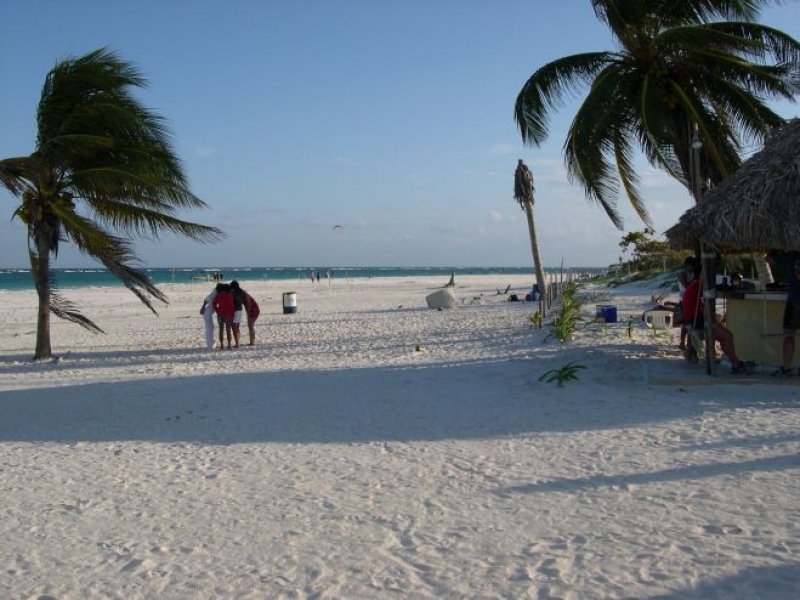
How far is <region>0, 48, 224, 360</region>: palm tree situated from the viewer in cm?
1147

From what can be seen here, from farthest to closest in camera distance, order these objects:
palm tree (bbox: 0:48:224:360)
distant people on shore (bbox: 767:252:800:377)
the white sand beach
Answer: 1. palm tree (bbox: 0:48:224:360)
2. distant people on shore (bbox: 767:252:800:377)
3. the white sand beach

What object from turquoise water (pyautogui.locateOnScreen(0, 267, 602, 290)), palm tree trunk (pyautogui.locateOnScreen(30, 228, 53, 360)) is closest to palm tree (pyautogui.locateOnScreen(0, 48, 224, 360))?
palm tree trunk (pyautogui.locateOnScreen(30, 228, 53, 360))

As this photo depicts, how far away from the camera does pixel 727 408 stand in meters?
6.50

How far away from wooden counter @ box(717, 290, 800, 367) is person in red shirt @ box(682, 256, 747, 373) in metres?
0.20

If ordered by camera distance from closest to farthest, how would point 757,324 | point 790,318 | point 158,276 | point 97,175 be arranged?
point 790,318, point 757,324, point 97,175, point 158,276

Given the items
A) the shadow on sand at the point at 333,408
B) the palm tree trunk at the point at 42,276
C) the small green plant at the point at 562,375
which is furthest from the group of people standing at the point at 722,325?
the palm tree trunk at the point at 42,276

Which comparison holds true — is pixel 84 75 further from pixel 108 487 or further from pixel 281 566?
pixel 281 566

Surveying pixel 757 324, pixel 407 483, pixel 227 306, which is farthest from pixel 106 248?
pixel 757 324

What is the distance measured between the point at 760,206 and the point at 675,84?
399cm

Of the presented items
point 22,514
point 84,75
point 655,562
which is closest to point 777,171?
point 655,562

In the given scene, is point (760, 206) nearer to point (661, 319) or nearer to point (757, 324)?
point (757, 324)

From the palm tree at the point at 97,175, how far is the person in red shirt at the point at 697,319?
7689mm

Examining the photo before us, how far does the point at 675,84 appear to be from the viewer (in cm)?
1051

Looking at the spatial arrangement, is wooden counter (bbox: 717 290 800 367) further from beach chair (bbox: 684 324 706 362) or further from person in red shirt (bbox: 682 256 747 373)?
beach chair (bbox: 684 324 706 362)
